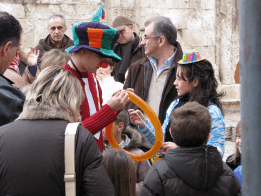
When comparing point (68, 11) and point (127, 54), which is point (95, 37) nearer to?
point (127, 54)

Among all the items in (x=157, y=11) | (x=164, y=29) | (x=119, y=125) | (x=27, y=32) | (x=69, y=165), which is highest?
(x=157, y=11)

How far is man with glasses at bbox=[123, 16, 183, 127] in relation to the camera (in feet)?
12.0

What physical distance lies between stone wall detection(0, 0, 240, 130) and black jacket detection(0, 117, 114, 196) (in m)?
5.09

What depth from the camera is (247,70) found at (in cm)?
101

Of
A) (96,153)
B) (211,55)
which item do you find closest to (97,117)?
(96,153)

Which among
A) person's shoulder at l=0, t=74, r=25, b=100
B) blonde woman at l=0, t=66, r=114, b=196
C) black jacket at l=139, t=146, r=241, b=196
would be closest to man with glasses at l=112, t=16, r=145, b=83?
person's shoulder at l=0, t=74, r=25, b=100

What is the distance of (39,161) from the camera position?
167 centimetres

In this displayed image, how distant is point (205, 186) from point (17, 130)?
105 centimetres

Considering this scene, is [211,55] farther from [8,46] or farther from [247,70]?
[247,70]

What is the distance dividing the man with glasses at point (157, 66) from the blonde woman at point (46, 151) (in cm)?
189

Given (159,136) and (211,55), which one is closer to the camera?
(159,136)

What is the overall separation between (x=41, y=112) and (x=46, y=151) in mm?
205

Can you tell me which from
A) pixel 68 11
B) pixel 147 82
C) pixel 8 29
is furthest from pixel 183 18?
pixel 8 29

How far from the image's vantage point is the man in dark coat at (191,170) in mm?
1965
